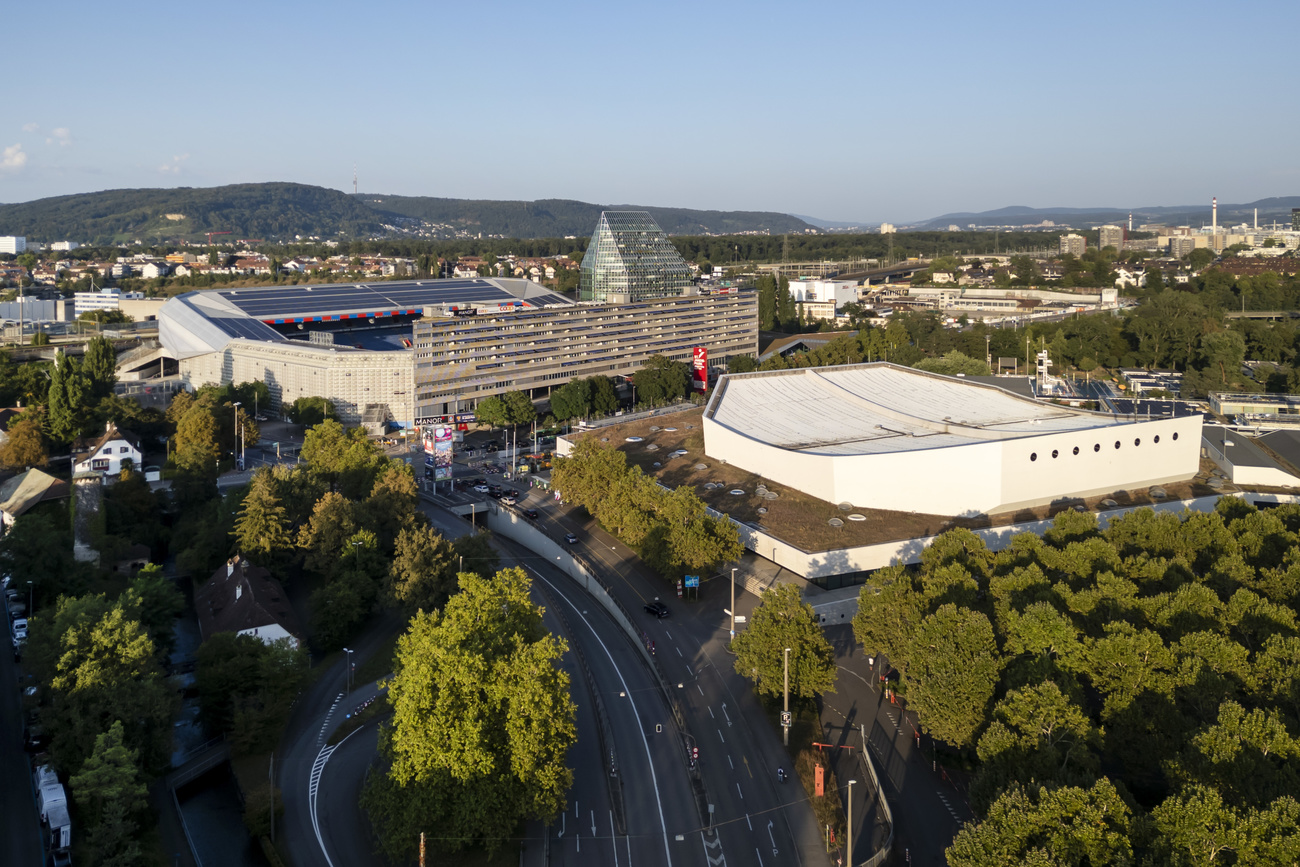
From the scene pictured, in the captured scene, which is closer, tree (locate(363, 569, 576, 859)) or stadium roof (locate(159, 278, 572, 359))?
tree (locate(363, 569, 576, 859))

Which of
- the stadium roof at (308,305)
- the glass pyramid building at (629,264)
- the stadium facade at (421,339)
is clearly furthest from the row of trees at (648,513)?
the glass pyramid building at (629,264)

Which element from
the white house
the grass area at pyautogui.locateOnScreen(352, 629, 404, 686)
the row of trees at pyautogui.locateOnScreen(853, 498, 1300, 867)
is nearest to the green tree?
the grass area at pyautogui.locateOnScreen(352, 629, 404, 686)

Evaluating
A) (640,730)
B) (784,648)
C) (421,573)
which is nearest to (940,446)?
(784,648)

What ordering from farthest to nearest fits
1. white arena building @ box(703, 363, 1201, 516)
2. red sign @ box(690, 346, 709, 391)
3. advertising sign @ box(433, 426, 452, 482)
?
1. red sign @ box(690, 346, 709, 391)
2. advertising sign @ box(433, 426, 452, 482)
3. white arena building @ box(703, 363, 1201, 516)

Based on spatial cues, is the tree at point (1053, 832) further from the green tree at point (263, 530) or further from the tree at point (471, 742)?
the green tree at point (263, 530)

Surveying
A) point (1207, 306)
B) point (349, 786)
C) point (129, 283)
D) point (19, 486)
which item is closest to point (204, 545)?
point (19, 486)

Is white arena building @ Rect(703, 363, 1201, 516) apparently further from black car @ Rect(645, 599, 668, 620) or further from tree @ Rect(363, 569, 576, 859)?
tree @ Rect(363, 569, 576, 859)
